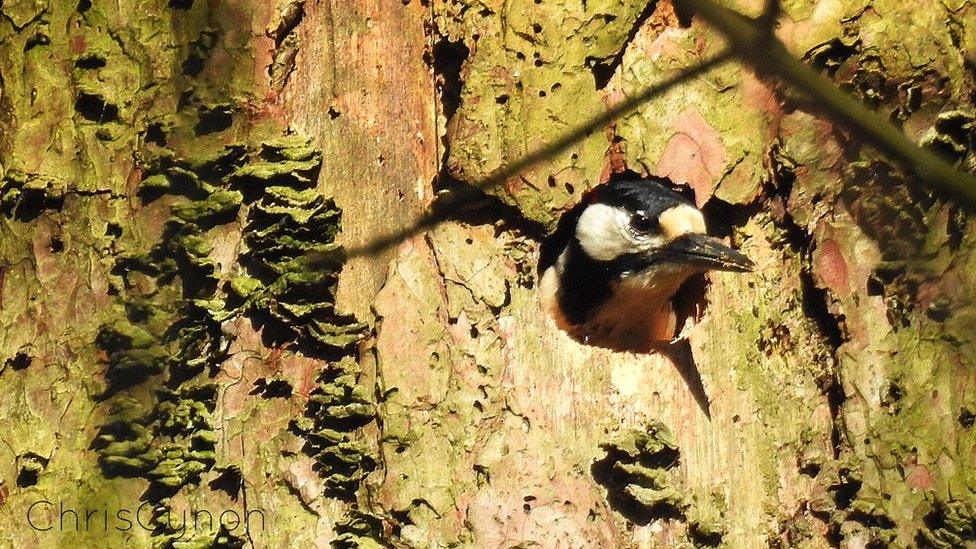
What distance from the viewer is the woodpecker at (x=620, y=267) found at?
3.33 metres

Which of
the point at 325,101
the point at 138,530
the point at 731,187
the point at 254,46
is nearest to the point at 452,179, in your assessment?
the point at 325,101

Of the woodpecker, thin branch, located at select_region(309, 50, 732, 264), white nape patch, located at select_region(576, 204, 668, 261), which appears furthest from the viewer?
white nape patch, located at select_region(576, 204, 668, 261)

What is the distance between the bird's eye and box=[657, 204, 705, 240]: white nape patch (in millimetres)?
96

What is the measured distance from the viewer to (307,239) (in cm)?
252

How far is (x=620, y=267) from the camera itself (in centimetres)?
395

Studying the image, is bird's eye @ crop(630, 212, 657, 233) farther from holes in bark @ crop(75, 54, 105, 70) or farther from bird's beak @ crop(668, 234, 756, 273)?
holes in bark @ crop(75, 54, 105, 70)

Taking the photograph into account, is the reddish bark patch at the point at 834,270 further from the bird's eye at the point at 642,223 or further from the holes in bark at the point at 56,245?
the holes in bark at the point at 56,245

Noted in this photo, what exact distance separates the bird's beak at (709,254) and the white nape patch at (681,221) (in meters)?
0.02

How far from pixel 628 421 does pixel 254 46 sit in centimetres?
126

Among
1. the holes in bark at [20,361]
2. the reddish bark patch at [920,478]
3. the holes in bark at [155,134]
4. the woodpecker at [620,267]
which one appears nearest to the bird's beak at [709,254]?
the woodpecker at [620,267]

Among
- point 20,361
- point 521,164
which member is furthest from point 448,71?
point 20,361

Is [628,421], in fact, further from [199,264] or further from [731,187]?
[199,264]

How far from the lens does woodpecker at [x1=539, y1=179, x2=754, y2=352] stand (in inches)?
131

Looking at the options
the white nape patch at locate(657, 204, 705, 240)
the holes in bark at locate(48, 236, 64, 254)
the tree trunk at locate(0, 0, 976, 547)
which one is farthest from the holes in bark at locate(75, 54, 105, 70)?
the white nape patch at locate(657, 204, 705, 240)
